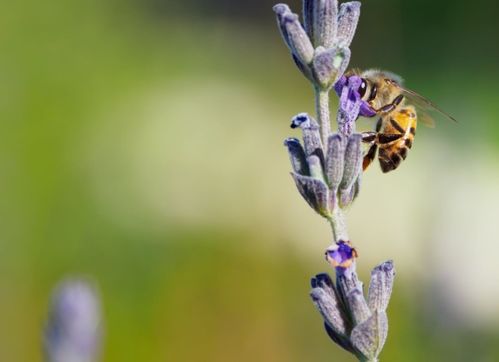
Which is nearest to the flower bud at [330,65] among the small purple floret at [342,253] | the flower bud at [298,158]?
the flower bud at [298,158]

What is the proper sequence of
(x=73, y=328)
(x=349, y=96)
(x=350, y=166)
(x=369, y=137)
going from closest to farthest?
(x=350, y=166) < (x=349, y=96) < (x=73, y=328) < (x=369, y=137)

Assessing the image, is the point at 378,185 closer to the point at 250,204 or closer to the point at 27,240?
the point at 250,204

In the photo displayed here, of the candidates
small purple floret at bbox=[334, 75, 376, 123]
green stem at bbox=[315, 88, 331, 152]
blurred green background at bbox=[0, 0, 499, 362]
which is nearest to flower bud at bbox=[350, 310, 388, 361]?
green stem at bbox=[315, 88, 331, 152]

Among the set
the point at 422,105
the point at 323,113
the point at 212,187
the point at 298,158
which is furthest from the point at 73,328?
the point at 212,187

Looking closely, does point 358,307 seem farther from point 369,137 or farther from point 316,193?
point 369,137

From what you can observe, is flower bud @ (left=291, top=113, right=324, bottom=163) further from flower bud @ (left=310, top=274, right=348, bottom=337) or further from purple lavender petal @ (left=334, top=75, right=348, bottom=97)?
purple lavender petal @ (left=334, top=75, right=348, bottom=97)

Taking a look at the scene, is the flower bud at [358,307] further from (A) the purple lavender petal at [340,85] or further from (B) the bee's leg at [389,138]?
(B) the bee's leg at [389,138]
